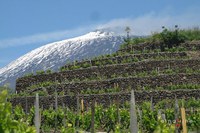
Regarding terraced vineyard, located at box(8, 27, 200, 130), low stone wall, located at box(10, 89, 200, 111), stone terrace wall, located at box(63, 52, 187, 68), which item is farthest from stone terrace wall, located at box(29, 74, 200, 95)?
stone terrace wall, located at box(63, 52, 187, 68)

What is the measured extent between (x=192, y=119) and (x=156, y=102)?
9.82 metres

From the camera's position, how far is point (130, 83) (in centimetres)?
3198

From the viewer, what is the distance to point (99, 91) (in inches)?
1248

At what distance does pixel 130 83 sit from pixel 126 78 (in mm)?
482

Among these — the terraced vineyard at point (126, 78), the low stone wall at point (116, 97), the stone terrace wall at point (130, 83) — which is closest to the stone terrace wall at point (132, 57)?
the terraced vineyard at point (126, 78)

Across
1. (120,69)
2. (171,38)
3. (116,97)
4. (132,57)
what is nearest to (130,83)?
(116,97)

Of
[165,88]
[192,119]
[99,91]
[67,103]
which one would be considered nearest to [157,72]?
[165,88]

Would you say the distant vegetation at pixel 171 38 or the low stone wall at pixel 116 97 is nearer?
the low stone wall at pixel 116 97

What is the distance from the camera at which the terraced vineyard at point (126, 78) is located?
30484mm

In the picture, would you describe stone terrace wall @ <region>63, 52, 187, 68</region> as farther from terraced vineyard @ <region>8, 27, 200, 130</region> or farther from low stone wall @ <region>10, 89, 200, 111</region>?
low stone wall @ <region>10, 89, 200, 111</region>

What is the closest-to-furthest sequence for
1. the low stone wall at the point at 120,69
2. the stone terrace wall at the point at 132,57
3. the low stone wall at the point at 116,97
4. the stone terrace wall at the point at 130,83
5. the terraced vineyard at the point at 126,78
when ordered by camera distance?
1. the low stone wall at the point at 116,97
2. the terraced vineyard at the point at 126,78
3. the stone terrace wall at the point at 130,83
4. the low stone wall at the point at 120,69
5. the stone terrace wall at the point at 132,57

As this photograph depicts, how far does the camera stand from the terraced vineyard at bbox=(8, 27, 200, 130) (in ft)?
100

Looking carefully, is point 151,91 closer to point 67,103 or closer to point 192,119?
point 67,103

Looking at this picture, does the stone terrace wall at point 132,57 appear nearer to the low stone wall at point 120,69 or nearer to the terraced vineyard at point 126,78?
the terraced vineyard at point 126,78
